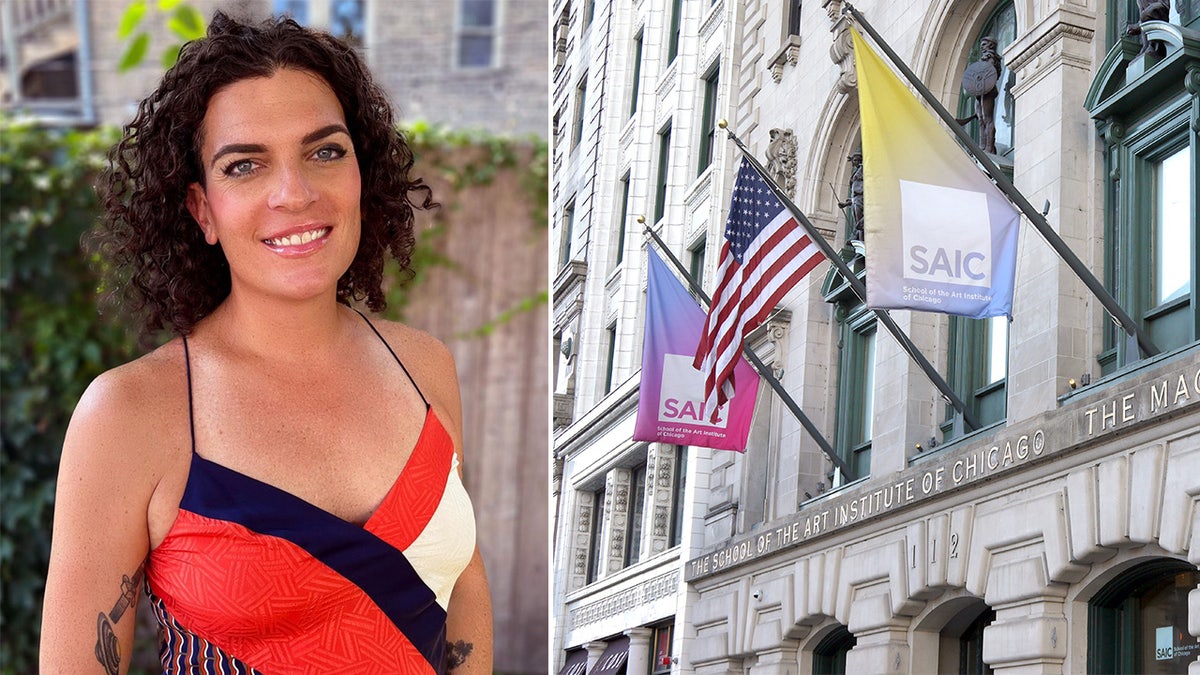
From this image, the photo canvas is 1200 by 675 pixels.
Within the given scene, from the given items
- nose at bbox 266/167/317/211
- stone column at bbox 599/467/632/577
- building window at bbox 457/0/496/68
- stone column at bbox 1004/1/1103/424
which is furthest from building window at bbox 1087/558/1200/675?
building window at bbox 457/0/496/68

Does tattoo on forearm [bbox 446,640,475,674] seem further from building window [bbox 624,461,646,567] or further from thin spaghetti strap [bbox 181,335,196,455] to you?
building window [bbox 624,461,646,567]

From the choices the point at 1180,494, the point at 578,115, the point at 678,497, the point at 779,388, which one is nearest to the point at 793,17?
the point at 578,115

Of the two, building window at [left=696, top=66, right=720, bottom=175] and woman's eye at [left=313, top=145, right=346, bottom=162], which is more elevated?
building window at [left=696, top=66, right=720, bottom=175]

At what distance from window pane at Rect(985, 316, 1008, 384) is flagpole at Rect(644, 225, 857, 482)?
0.72m

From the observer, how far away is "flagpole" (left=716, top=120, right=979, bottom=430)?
5.60m

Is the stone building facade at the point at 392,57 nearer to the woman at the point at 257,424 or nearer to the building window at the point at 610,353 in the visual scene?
the building window at the point at 610,353

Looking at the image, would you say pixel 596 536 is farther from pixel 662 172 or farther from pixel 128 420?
pixel 128 420

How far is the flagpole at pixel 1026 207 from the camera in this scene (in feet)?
16.2

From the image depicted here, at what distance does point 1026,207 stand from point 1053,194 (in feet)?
0.53

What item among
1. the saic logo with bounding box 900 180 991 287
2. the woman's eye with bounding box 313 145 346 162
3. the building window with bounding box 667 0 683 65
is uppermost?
the building window with bounding box 667 0 683 65

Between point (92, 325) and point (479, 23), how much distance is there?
177 inches

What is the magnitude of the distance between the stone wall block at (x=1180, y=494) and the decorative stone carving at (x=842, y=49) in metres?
2.22

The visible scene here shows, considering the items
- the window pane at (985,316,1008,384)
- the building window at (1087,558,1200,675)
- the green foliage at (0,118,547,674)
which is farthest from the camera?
the green foliage at (0,118,547,674)

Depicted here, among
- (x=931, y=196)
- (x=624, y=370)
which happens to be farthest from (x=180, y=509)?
(x=931, y=196)
